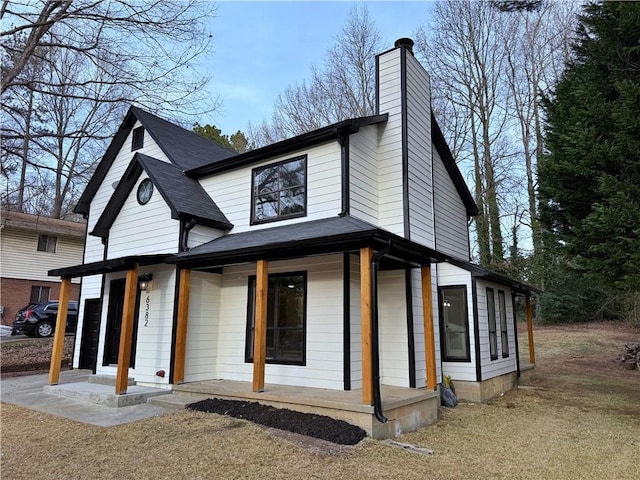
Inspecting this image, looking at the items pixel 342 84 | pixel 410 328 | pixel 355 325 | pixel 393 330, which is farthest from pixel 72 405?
pixel 342 84

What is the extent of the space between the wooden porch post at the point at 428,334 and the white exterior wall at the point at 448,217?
2.28m

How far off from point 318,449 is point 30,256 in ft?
66.4

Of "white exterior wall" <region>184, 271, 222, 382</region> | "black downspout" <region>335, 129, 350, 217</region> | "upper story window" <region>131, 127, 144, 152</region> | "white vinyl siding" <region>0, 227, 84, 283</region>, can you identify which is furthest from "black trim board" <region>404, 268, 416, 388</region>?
"white vinyl siding" <region>0, 227, 84, 283</region>

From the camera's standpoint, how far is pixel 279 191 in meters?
8.60

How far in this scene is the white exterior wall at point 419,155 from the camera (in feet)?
27.4

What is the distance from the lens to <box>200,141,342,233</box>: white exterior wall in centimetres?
774

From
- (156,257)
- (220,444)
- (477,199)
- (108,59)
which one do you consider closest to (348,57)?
(477,199)

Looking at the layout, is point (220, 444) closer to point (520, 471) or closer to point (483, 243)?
point (520, 471)

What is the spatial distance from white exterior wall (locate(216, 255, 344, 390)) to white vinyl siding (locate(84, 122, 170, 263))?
4.58 metres

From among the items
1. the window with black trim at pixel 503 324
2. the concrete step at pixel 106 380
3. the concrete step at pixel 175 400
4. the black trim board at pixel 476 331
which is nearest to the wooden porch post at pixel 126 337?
the concrete step at pixel 175 400

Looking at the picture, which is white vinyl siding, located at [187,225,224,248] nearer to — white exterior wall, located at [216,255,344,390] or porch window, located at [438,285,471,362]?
white exterior wall, located at [216,255,344,390]

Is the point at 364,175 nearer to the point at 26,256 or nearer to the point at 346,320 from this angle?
the point at 346,320

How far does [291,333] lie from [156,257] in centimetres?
284

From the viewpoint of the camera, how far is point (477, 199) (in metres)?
19.5
